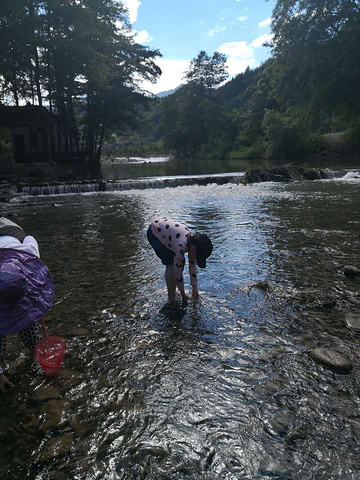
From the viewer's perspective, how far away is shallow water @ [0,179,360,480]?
7.18ft

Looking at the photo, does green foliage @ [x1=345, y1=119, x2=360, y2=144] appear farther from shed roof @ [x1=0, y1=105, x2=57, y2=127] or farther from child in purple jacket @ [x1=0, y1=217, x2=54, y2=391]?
child in purple jacket @ [x1=0, y1=217, x2=54, y2=391]

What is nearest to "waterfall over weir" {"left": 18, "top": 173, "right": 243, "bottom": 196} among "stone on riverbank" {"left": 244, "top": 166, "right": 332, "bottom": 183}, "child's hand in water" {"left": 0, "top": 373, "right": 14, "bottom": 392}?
"stone on riverbank" {"left": 244, "top": 166, "right": 332, "bottom": 183}

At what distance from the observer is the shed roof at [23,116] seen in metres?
29.2

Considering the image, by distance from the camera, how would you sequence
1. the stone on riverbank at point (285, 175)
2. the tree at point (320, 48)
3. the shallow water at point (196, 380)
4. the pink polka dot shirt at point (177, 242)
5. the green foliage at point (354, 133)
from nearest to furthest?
the shallow water at point (196, 380), the pink polka dot shirt at point (177, 242), the stone on riverbank at point (285, 175), the tree at point (320, 48), the green foliage at point (354, 133)

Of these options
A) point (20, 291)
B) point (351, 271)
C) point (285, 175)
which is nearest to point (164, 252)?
point (20, 291)

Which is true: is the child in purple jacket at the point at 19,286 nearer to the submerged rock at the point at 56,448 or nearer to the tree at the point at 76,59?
the submerged rock at the point at 56,448

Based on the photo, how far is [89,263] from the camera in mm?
6492

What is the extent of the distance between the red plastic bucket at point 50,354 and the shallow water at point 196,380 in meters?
0.11

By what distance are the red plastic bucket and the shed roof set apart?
30.6 meters

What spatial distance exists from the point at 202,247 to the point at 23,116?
102ft

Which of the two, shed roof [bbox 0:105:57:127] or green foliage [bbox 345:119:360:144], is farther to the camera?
green foliage [bbox 345:119:360:144]

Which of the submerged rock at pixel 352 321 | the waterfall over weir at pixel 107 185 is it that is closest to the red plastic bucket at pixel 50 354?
the submerged rock at pixel 352 321

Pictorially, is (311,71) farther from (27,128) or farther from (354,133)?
(27,128)

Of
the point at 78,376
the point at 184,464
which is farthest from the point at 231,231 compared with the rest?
the point at 184,464
